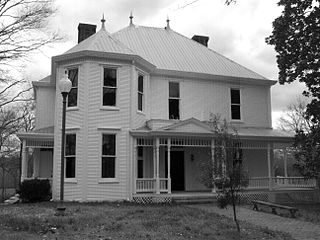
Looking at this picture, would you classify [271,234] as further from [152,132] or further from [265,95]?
[265,95]

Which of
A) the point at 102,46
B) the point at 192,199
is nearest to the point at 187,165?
the point at 192,199

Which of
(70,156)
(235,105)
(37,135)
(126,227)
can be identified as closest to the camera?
(126,227)

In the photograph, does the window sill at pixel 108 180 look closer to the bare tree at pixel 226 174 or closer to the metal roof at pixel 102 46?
the metal roof at pixel 102 46

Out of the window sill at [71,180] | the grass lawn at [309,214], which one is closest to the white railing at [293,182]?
the grass lawn at [309,214]

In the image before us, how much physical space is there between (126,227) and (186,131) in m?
8.92

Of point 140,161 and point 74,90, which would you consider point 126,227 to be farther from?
point 74,90

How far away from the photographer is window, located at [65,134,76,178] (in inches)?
723

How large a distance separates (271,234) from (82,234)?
5.13 metres

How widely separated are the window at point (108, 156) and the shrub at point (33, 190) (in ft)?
9.55

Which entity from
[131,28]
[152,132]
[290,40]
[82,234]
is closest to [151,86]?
[152,132]

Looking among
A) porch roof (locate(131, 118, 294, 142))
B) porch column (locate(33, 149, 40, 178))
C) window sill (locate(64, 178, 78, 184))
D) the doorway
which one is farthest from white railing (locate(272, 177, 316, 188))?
porch column (locate(33, 149, 40, 178))

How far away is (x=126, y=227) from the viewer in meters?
10.9

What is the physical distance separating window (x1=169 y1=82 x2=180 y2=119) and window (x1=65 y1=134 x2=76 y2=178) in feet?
18.8

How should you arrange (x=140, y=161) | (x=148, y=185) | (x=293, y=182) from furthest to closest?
(x=293, y=182) < (x=140, y=161) < (x=148, y=185)
